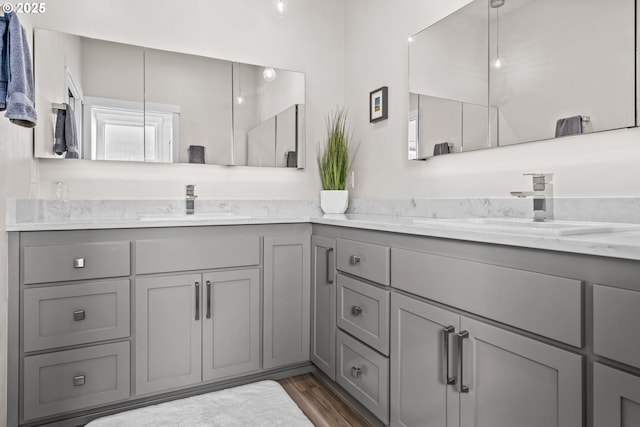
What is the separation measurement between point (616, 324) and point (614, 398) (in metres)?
0.16

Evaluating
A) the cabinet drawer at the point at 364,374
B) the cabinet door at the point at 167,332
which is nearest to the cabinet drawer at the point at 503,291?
the cabinet drawer at the point at 364,374

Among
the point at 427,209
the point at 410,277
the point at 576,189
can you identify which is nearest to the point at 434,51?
the point at 427,209

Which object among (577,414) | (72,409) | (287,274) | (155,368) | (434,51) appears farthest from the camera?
(287,274)

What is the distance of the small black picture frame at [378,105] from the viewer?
244 centimetres

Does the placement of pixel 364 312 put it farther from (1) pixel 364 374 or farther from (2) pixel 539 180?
(2) pixel 539 180

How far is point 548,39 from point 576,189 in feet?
1.96

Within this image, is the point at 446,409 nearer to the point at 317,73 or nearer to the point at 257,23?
the point at 317,73

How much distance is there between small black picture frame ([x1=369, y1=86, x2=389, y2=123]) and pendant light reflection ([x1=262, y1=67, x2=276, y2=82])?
688 mm

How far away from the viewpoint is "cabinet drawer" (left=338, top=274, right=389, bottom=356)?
1603 mm

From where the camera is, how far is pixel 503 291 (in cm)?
108

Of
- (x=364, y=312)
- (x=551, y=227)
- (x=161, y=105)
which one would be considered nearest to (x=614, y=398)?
(x=551, y=227)

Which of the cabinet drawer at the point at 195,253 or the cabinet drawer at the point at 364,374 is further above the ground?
the cabinet drawer at the point at 195,253

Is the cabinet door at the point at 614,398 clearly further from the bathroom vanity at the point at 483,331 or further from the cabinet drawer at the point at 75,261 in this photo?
the cabinet drawer at the point at 75,261

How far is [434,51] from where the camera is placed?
2.03m
